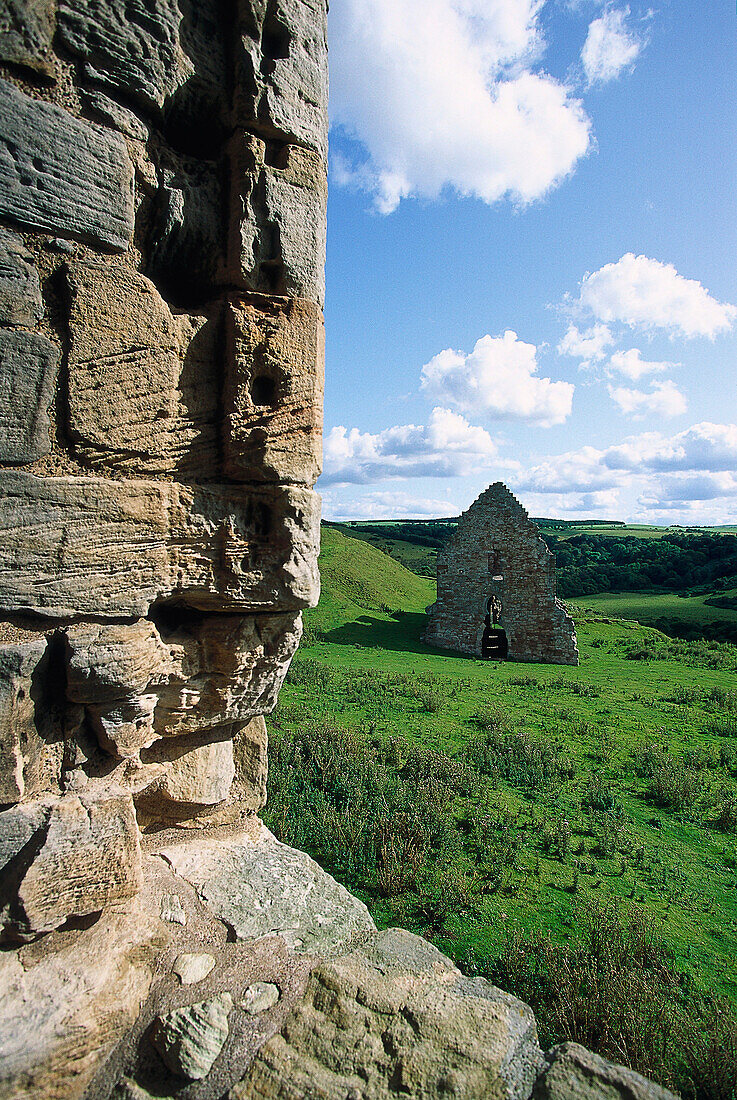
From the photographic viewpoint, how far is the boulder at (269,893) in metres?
2.75

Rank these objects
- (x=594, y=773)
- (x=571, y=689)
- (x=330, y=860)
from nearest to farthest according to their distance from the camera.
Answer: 1. (x=330, y=860)
2. (x=594, y=773)
3. (x=571, y=689)

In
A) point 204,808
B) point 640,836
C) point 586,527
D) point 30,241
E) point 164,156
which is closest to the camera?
point 30,241

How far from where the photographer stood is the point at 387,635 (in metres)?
21.2

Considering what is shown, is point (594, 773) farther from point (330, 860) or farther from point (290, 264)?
point (290, 264)

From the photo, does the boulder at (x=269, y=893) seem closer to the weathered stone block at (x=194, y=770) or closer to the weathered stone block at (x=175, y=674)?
the weathered stone block at (x=194, y=770)

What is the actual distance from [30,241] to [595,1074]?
11.8 feet

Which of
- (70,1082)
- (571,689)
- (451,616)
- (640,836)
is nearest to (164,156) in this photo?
(70,1082)

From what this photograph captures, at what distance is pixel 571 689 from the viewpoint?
1401 centimetres

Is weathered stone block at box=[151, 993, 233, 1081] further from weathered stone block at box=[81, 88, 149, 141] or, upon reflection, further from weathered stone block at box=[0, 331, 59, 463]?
weathered stone block at box=[81, 88, 149, 141]

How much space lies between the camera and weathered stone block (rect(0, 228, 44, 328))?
231 cm

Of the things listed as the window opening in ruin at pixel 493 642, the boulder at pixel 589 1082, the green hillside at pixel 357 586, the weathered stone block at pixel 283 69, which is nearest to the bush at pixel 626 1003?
the boulder at pixel 589 1082

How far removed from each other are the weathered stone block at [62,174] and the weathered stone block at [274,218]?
1.62 feet

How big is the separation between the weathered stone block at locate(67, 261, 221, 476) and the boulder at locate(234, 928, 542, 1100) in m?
2.26

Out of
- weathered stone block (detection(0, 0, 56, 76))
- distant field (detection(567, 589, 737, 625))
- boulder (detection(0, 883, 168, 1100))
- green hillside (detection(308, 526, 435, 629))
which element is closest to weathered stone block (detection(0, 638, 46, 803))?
boulder (detection(0, 883, 168, 1100))
